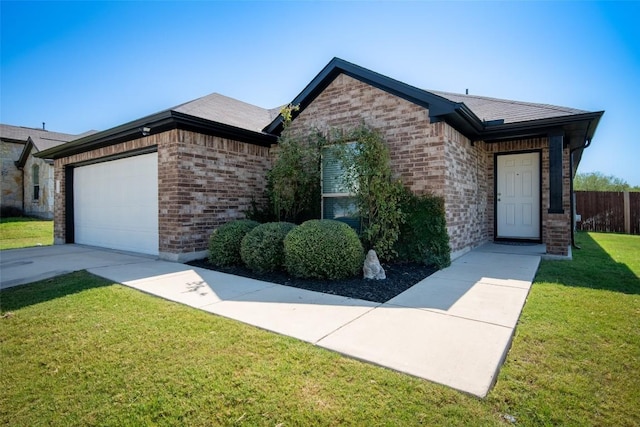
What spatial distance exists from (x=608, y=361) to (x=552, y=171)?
17.6 ft

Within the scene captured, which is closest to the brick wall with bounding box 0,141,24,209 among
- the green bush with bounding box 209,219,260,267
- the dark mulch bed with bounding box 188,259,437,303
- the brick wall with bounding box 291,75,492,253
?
the green bush with bounding box 209,219,260,267

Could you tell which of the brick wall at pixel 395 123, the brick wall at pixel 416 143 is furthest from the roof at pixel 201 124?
the brick wall at pixel 395 123

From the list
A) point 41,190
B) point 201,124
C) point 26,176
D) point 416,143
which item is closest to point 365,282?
point 416,143

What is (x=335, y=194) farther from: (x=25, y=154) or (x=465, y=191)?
(x=25, y=154)

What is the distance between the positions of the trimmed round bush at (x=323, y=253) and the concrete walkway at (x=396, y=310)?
0.56 metres

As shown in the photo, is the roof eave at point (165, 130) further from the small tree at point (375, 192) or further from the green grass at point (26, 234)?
the green grass at point (26, 234)

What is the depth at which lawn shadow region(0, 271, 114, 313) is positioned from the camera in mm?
4027

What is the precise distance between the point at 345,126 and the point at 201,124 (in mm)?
3235

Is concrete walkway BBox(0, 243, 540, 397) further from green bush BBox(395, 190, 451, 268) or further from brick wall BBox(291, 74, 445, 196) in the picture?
Result: brick wall BBox(291, 74, 445, 196)

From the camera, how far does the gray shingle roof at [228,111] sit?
294 inches

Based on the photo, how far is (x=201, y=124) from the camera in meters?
6.80

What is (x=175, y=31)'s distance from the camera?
24.4 feet

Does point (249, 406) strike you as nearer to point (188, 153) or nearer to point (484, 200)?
point (188, 153)

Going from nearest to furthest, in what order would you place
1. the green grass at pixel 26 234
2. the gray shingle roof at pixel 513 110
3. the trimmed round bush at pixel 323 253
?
the trimmed round bush at pixel 323 253 < the gray shingle roof at pixel 513 110 < the green grass at pixel 26 234
